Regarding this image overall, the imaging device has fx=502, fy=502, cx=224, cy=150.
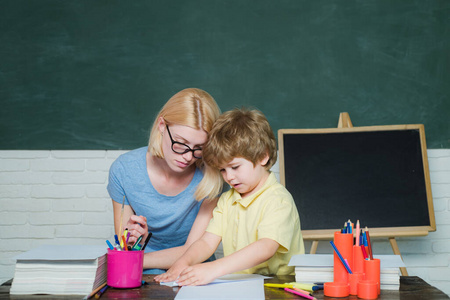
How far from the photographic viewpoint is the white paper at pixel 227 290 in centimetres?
116

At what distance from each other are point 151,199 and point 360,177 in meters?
1.18

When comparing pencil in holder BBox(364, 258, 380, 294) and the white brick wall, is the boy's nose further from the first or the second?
the white brick wall

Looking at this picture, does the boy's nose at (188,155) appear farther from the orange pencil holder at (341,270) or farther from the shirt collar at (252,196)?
the orange pencil holder at (341,270)

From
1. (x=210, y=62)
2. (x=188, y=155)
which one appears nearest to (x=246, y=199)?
(x=188, y=155)

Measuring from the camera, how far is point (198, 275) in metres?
1.33

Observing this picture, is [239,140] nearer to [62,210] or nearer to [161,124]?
[161,124]

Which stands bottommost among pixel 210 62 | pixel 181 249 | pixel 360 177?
pixel 181 249

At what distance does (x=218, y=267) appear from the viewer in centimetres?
136

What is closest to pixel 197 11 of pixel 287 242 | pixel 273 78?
pixel 273 78

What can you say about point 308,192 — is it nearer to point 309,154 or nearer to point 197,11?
point 309,154

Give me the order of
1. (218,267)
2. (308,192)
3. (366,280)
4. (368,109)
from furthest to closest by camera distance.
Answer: (368,109), (308,192), (218,267), (366,280)

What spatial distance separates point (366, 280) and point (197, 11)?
80.3 inches

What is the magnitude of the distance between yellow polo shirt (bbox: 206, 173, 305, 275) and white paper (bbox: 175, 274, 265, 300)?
176 millimetres

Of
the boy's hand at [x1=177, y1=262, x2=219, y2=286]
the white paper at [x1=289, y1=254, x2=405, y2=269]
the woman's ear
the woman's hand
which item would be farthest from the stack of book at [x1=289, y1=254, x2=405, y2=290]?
the woman's ear
